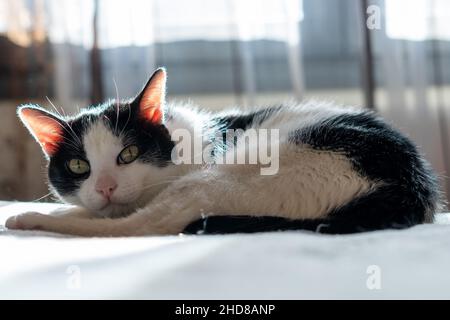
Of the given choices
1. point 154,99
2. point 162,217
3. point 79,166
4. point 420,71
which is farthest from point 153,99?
point 420,71

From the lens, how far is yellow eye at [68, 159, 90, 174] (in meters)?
1.16

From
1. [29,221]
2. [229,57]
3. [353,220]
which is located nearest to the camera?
[353,220]

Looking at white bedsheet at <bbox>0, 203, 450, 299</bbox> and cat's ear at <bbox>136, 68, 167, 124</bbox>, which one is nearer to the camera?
white bedsheet at <bbox>0, 203, 450, 299</bbox>

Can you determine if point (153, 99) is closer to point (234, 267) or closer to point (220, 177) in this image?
point (220, 177)

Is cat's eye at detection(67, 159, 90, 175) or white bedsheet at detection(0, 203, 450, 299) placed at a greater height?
cat's eye at detection(67, 159, 90, 175)

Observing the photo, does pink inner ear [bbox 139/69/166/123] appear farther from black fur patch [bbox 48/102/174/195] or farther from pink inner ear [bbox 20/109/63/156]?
pink inner ear [bbox 20/109/63/156]

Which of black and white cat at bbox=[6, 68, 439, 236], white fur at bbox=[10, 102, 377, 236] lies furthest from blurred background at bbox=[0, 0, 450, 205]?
white fur at bbox=[10, 102, 377, 236]

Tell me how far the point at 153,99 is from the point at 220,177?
30cm

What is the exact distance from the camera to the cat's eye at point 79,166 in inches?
45.6

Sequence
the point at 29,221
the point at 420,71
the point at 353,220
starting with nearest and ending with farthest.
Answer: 1. the point at 353,220
2. the point at 29,221
3. the point at 420,71

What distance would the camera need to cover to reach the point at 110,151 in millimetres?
1126

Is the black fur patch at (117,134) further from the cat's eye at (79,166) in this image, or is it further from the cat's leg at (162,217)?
the cat's leg at (162,217)
